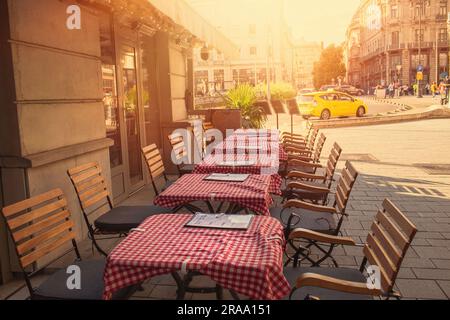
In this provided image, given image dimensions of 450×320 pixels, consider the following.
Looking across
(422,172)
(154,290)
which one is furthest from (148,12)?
(422,172)

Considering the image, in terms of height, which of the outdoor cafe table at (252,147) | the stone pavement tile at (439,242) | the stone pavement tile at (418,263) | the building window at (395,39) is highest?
the building window at (395,39)

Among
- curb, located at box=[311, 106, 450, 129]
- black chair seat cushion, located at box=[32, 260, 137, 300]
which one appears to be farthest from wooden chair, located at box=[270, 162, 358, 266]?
curb, located at box=[311, 106, 450, 129]

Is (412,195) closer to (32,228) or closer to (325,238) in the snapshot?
(325,238)

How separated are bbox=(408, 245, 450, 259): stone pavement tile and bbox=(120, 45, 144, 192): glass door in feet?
15.7

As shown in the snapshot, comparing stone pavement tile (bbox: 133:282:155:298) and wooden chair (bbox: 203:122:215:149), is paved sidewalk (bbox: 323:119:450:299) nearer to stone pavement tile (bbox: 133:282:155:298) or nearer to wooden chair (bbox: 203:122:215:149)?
stone pavement tile (bbox: 133:282:155:298)

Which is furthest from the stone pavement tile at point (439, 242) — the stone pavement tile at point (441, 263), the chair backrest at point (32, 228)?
the chair backrest at point (32, 228)

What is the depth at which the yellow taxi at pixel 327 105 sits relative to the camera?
2438cm

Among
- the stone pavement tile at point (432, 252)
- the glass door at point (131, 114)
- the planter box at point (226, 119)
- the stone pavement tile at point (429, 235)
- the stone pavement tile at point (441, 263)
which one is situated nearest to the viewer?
the stone pavement tile at point (441, 263)

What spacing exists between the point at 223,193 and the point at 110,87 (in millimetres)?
3729

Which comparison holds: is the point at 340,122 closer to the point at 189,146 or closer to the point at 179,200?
the point at 189,146

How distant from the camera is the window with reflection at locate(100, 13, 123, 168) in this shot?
701 cm

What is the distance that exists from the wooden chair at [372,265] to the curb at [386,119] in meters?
17.0

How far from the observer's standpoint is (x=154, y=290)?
13.8 feet

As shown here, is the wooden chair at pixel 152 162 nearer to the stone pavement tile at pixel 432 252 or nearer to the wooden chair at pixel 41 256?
the wooden chair at pixel 41 256
